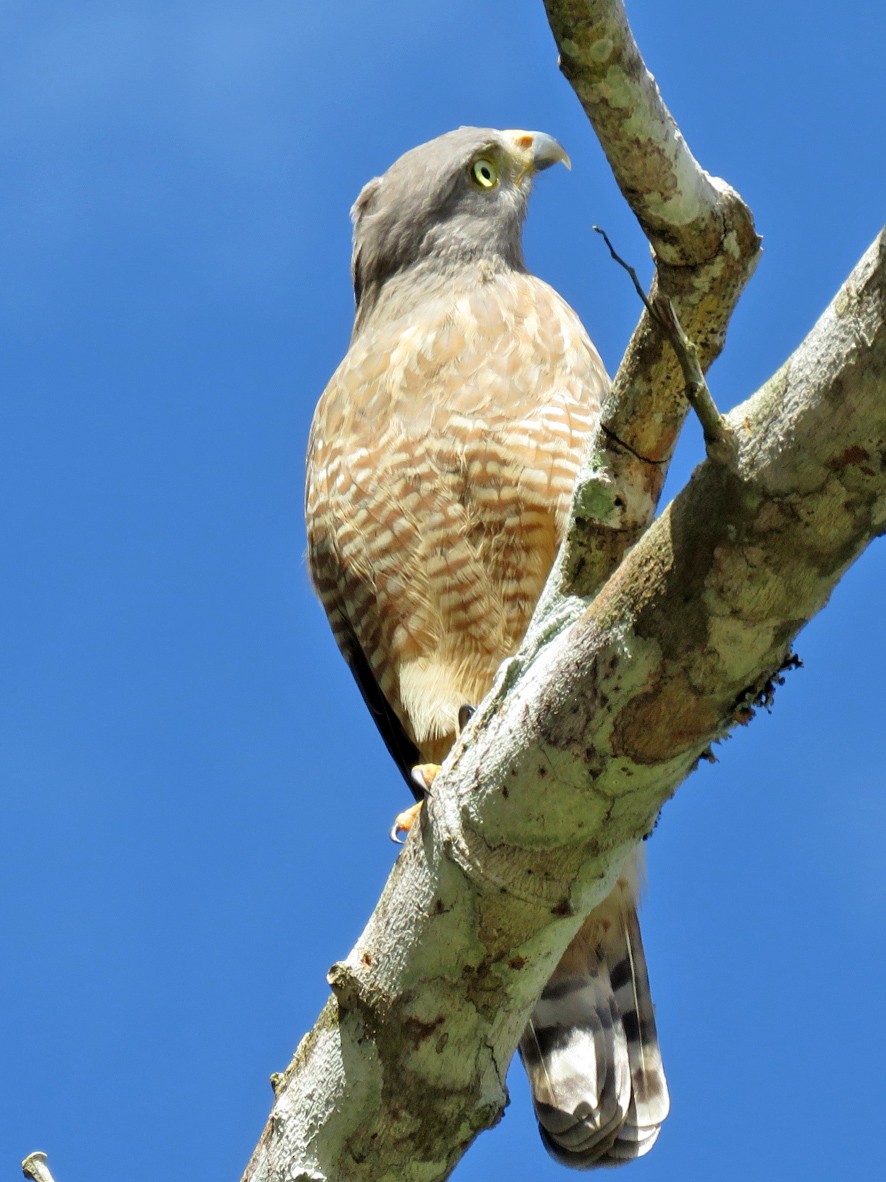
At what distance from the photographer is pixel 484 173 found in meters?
6.17

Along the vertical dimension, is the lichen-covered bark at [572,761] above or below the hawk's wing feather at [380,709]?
below

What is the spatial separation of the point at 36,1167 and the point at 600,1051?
2.17 meters

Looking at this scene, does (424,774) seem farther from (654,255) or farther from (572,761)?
(654,255)

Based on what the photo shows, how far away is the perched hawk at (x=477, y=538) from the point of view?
4.75 metres

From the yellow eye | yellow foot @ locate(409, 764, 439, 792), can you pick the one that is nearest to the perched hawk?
yellow foot @ locate(409, 764, 439, 792)

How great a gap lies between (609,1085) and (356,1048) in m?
1.59

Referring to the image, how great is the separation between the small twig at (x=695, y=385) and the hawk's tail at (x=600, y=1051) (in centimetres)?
260

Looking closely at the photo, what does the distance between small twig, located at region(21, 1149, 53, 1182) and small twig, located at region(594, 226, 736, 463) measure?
2.11 meters

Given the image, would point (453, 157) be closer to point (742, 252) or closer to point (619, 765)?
point (742, 252)

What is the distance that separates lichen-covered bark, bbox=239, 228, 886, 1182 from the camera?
9.24 ft

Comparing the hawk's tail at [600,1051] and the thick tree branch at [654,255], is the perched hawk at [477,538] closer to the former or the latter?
the hawk's tail at [600,1051]

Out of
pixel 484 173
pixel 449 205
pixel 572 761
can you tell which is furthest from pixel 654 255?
pixel 484 173

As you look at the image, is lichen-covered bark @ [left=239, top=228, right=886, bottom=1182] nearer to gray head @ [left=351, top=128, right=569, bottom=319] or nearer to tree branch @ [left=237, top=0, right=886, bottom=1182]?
tree branch @ [left=237, top=0, right=886, bottom=1182]

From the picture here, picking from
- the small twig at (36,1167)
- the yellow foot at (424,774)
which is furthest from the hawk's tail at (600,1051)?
the small twig at (36,1167)
